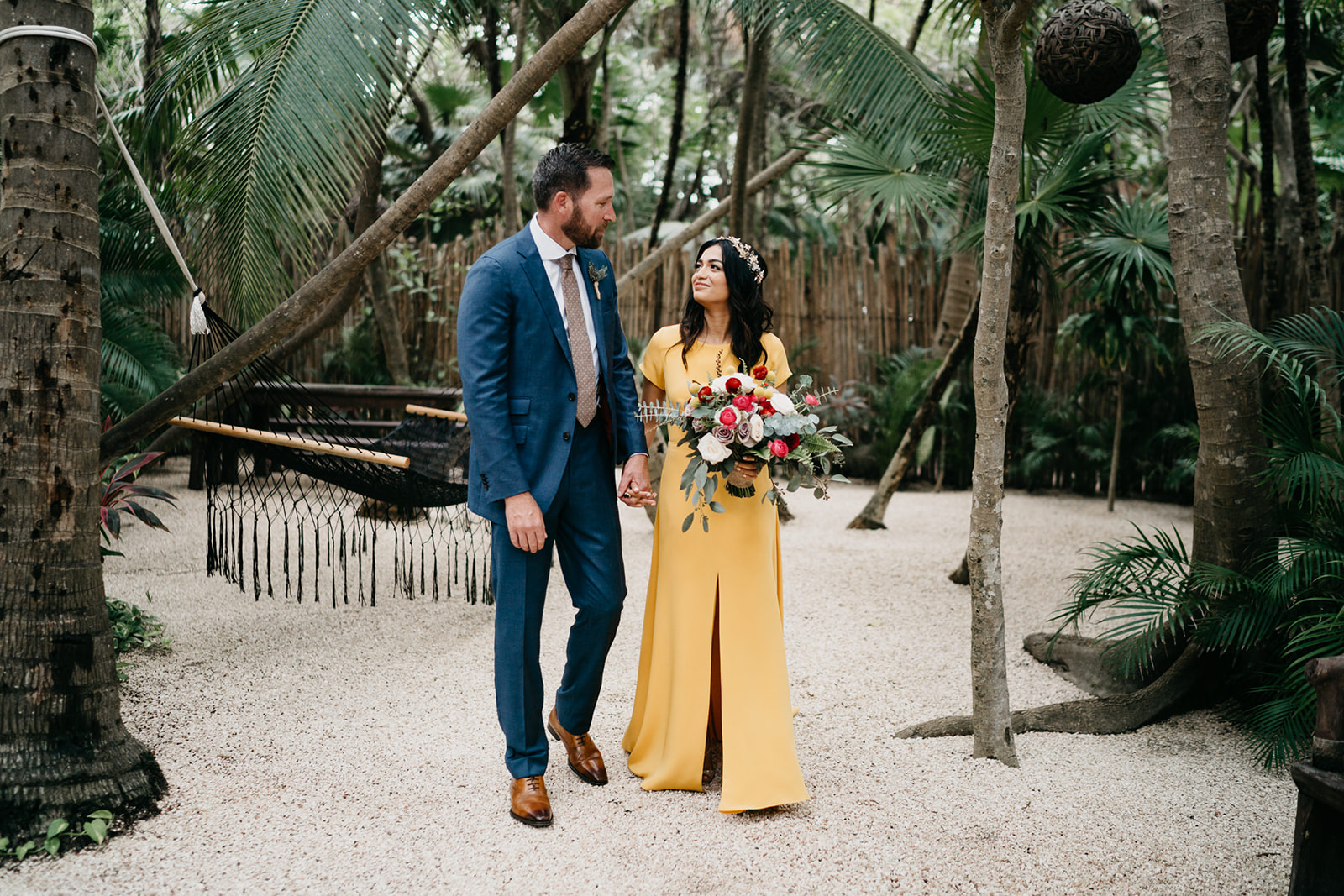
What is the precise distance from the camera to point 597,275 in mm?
2621

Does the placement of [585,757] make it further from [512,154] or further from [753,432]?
[512,154]

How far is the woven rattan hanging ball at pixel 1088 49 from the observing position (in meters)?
2.84

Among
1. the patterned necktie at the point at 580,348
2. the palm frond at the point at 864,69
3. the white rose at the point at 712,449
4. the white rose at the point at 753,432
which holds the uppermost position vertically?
the palm frond at the point at 864,69

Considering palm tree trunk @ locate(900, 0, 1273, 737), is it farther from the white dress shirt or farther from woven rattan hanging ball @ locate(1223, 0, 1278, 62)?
the white dress shirt

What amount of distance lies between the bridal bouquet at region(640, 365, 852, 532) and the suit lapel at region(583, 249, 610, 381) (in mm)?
230

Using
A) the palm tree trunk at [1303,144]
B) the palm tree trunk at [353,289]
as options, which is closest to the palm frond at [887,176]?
the palm tree trunk at [1303,144]

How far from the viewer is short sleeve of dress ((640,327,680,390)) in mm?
2842

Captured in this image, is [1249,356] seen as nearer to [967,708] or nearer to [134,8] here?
[967,708]

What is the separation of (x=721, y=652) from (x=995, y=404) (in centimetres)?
109

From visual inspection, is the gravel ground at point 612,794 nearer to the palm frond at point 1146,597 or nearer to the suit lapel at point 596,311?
the palm frond at point 1146,597

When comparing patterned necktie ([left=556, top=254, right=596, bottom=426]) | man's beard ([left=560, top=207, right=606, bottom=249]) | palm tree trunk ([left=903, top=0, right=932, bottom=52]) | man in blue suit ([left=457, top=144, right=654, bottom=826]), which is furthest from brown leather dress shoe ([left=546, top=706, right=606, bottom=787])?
palm tree trunk ([left=903, top=0, right=932, bottom=52])

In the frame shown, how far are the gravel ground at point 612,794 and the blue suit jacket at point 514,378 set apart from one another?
863 millimetres

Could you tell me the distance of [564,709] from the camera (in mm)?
2699

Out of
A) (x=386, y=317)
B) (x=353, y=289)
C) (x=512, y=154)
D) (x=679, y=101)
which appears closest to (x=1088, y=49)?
(x=353, y=289)
